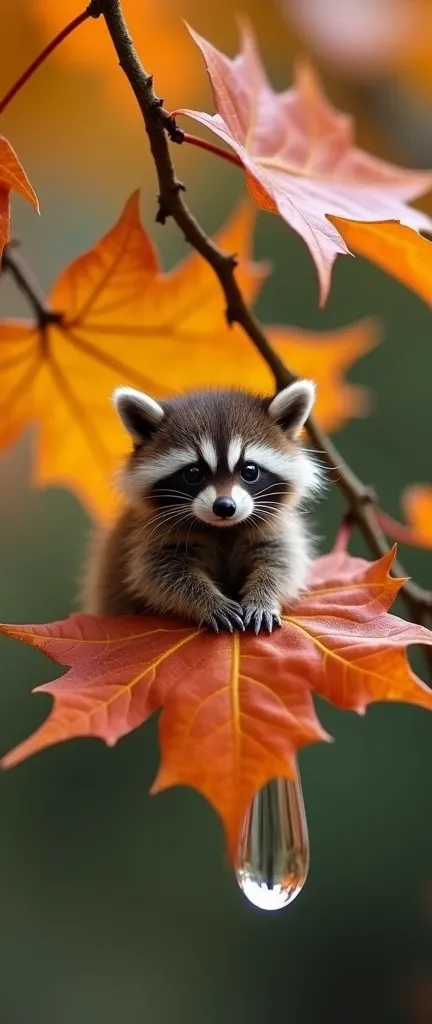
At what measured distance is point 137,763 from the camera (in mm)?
1604

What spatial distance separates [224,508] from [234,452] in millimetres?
67

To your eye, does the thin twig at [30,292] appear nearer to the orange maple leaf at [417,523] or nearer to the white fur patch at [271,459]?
the white fur patch at [271,459]

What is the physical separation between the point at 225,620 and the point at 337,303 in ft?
4.18

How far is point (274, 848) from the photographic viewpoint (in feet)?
2.08

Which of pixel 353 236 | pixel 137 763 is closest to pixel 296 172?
pixel 353 236

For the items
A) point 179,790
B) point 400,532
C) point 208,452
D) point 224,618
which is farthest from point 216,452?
point 179,790

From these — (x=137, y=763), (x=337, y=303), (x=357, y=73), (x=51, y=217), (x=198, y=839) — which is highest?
(x=357, y=73)

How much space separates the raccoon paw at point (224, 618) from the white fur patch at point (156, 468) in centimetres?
12

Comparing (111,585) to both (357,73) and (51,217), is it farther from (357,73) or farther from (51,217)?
(357,73)

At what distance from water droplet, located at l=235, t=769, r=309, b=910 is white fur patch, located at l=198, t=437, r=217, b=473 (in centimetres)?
23

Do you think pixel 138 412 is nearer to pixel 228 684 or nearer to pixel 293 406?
pixel 293 406

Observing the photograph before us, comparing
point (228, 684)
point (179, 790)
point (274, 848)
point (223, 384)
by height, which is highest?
point (223, 384)

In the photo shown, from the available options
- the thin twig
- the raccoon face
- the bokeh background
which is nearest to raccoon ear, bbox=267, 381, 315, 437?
the raccoon face

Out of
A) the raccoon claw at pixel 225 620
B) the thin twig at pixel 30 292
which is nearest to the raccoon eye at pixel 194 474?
the raccoon claw at pixel 225 620
